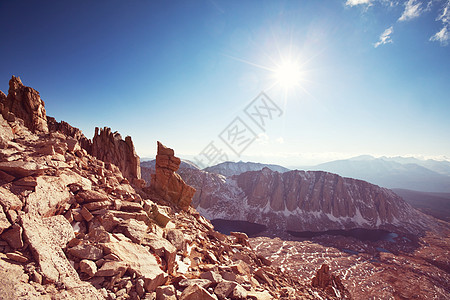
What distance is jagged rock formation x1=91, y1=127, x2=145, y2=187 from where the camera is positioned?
42.9m

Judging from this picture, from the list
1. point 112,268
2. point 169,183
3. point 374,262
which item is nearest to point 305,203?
point 374,262

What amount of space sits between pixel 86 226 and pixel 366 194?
222 meters

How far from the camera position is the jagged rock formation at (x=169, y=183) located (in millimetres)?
30750

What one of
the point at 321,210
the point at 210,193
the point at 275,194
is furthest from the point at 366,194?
the point at 210,193

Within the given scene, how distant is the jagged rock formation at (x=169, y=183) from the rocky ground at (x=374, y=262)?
55642mm

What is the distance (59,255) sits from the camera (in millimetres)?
6742

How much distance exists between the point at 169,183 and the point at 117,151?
20.6m

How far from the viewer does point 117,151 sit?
145ft

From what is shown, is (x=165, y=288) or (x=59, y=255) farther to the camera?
(x=165, y=288)

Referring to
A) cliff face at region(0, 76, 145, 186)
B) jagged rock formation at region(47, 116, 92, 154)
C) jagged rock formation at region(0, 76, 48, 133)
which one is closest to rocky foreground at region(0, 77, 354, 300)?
jagged rock formation at region(0, 76, 48, 133)

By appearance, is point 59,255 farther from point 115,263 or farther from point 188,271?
point 188,271

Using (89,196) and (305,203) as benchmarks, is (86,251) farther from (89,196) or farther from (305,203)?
(305,203)

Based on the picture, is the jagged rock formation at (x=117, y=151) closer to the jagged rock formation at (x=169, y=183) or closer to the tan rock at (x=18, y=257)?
the jagged rock formation at (x=169, y=183)

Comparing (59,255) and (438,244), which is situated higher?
(59,255)
